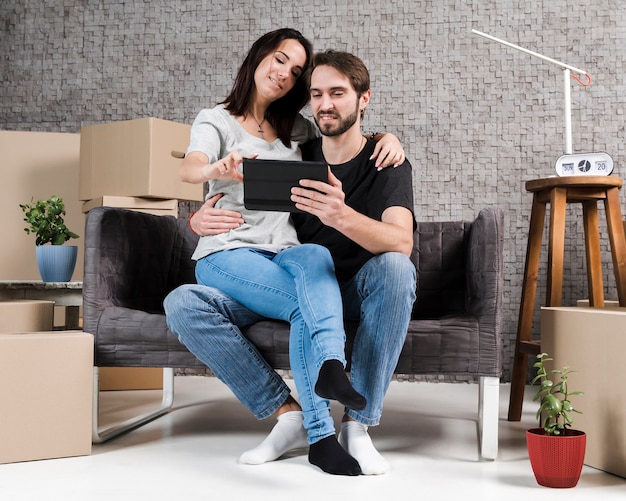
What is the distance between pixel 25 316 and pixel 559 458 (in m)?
1.43

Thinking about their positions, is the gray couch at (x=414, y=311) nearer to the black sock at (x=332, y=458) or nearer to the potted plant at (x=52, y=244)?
the black sock at (x=332, y=458)

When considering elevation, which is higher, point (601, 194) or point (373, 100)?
point (373, 100)

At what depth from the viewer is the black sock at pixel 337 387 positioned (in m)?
1.45

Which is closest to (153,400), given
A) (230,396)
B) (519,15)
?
(230,396)

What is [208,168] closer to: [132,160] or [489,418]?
[489,418]

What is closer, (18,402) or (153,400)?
(18,402)

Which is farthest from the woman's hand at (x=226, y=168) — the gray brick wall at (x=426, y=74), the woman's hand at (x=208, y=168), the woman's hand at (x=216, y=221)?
the gray brick wall at (x=426, y=74)

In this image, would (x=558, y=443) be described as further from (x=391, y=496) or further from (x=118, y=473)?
(x=118, y=473)

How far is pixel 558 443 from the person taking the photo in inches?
58.9

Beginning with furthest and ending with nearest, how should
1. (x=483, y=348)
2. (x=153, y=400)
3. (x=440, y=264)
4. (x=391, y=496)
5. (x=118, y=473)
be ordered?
(x=153, y=400)
(x=440, y=264)
(x=483, y=348)
(x=118, y=473)
(x=391, y=496)

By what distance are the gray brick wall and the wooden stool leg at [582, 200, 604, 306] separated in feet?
2.19

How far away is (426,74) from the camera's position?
309 cm

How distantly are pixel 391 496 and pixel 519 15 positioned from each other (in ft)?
7.46

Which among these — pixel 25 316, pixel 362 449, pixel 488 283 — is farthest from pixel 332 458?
pixel 25 316
